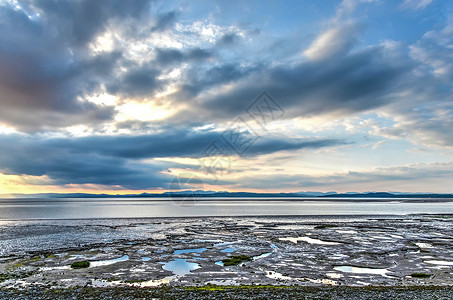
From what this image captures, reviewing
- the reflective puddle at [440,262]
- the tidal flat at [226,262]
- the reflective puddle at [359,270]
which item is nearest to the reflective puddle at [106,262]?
the tidal flat at [226,262]

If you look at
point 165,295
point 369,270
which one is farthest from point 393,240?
point 165,295

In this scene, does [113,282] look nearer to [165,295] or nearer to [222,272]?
[165,295]

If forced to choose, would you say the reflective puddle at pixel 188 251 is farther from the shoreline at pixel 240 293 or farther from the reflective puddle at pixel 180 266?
the shoreline at pixel 240 293

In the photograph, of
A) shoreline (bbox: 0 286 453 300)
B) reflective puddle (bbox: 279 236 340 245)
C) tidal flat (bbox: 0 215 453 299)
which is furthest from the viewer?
reflective puddle (bbox: 279 236 340 245)

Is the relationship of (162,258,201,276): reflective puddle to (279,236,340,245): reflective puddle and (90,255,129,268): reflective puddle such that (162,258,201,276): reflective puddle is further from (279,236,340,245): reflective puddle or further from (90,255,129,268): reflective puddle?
(279,236,340,245): reflective puddle

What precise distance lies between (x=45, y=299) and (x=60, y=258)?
1388cm

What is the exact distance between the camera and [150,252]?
1291 inches

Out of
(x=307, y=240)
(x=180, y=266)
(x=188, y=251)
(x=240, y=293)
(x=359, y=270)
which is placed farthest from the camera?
(x=307, y=240)

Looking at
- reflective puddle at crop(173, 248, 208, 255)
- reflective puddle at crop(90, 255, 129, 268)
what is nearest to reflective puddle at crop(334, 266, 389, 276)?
reflective puddle at crop(173, 248, 208, 255)

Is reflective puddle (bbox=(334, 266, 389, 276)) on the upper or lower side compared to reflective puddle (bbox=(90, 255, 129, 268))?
lower

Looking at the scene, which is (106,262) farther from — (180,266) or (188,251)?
(188,251)

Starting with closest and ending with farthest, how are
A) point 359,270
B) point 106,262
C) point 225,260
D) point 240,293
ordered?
1. point 240,293
2. point 359,270
3. point 106,262
4. point 225,260

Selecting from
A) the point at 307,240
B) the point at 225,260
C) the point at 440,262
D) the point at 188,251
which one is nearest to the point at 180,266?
the point at 225,260

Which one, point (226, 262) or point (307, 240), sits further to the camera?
point (307, 240)
